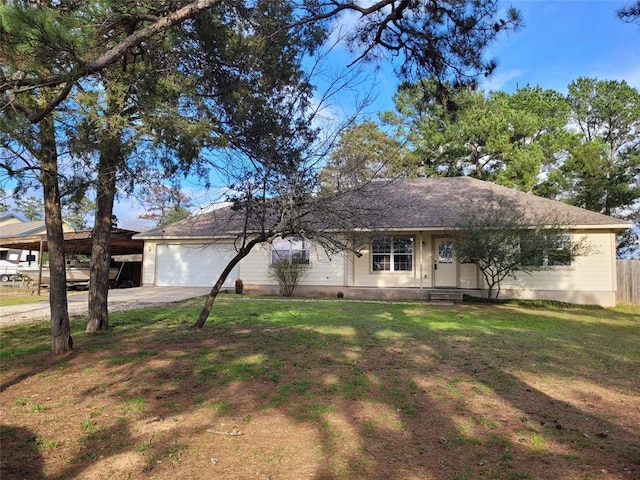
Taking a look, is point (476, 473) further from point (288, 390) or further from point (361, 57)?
point (361, 57)

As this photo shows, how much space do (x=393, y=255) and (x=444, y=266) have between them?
191 cm

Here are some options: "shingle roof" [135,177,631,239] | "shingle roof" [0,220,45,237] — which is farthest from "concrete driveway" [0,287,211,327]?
"shingle roof" [0,220,45,237]

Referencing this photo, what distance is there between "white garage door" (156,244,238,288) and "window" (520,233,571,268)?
35.8ft

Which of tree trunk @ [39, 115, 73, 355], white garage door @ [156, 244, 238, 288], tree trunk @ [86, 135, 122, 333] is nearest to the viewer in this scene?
tree trunk @ [39, 115, 73, 355]

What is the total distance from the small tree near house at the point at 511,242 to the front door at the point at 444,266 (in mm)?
1697

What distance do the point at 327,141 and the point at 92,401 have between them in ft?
15.5

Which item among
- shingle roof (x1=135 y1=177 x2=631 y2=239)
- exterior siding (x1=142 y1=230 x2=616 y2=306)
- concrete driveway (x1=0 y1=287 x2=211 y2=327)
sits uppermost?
shingle roof (x1=135 y1=177 x2=631 y2=239)

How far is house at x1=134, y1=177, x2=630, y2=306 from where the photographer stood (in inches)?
575

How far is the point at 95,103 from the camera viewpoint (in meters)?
5.45

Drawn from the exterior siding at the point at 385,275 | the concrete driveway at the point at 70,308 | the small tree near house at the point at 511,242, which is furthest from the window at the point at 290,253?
the small tree near house at the point at 511,242

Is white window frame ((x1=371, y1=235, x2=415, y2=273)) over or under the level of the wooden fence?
over

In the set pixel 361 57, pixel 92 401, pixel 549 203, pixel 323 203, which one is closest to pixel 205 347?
pixel 92 401

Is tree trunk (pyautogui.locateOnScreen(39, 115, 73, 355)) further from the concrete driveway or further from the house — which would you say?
the house

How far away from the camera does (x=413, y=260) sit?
16.2 meters
